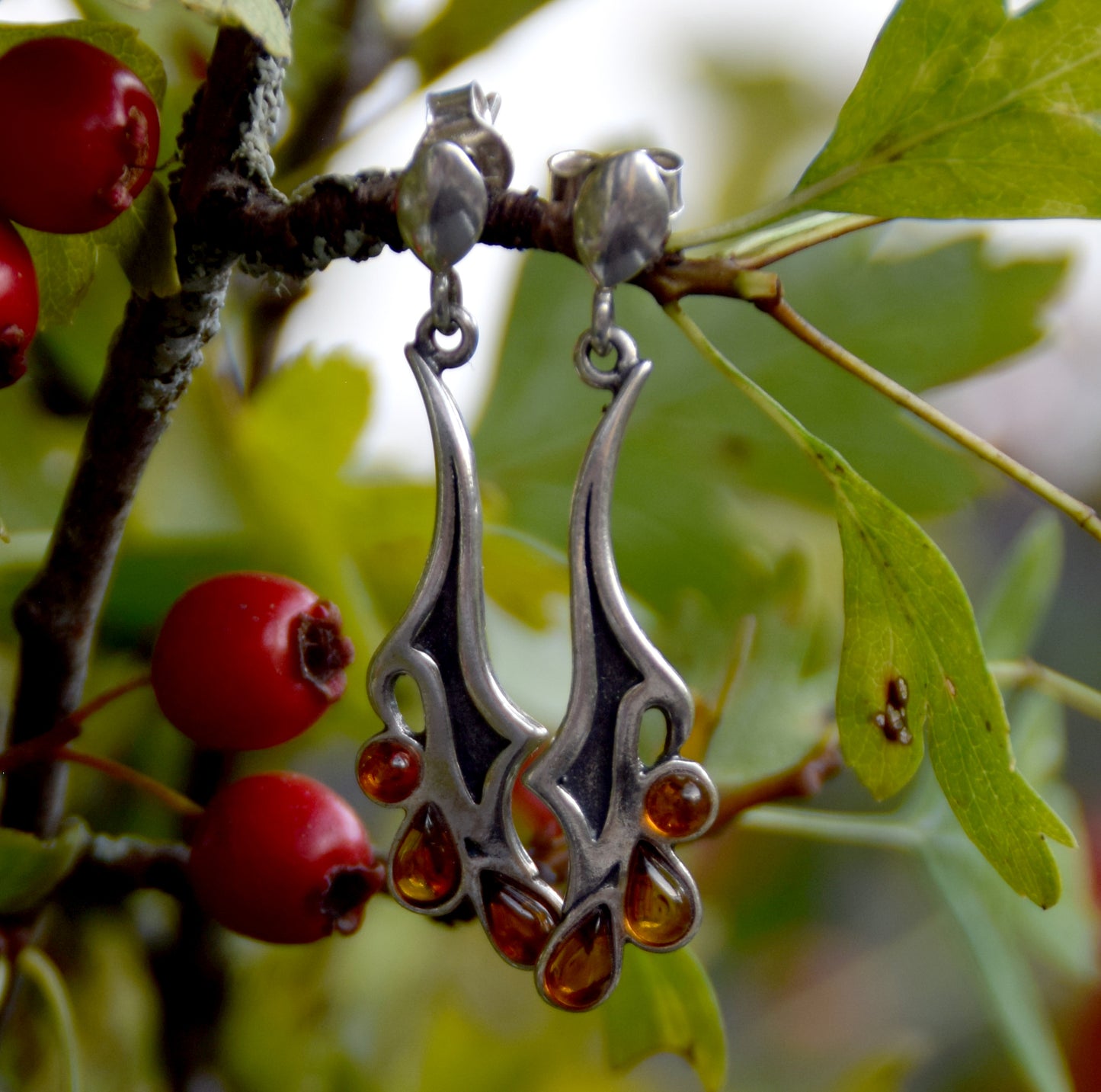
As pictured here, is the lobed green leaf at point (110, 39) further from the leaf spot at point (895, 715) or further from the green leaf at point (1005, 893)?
the green leaf at point (1005, 893)

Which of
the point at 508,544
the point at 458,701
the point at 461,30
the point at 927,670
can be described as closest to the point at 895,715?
the point at 927,670

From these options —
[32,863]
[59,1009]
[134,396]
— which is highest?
[134,396]

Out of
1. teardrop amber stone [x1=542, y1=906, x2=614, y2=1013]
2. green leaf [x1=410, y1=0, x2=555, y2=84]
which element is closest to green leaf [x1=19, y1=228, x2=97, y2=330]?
teardrop amber stone [x1=542, y1=906, x2=614, y2=1013]

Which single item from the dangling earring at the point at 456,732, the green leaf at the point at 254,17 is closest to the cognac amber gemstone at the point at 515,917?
the dangling earring at the point at 456,732

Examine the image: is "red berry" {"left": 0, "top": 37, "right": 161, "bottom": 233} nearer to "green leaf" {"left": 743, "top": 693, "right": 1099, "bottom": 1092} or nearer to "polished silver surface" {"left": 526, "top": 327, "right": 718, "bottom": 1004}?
"polished silver surface" {"left": 526, "top": 327, "right": 718, "bottom": 1004}

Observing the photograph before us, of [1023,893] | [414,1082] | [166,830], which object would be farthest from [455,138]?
[414,1082]

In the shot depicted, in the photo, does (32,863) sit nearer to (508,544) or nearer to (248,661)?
(248,661)

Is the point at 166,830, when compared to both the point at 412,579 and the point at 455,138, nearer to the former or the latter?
the point at 412,579
